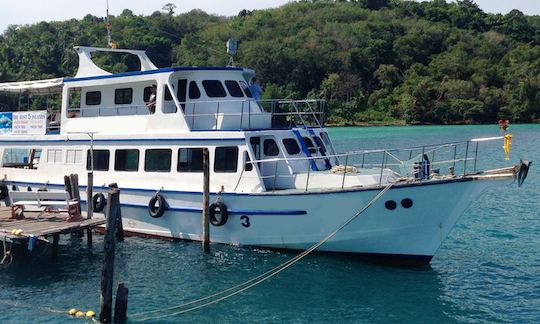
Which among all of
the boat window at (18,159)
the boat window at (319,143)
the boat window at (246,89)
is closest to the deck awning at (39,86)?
the boat window at (18,159)

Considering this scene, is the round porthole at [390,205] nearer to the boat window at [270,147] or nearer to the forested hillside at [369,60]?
the boat window at [270,147]

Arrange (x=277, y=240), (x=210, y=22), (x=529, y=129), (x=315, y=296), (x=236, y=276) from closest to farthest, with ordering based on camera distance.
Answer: (x=315, y=296), (x=236, y=276), (x=277, y=240), (x=529, y=129), (x=210, y=22)

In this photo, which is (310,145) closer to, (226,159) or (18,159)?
(226,159)

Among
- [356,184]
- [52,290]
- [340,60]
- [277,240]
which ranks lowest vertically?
[52,290]

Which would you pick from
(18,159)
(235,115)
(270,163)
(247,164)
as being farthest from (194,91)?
(18,159)

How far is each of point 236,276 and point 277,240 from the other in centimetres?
192

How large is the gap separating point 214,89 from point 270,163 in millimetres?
3383

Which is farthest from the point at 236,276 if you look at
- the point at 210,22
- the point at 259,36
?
the point at 210,22

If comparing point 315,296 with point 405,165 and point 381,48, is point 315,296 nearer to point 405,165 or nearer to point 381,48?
point 405,165

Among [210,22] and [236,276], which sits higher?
[210,22]

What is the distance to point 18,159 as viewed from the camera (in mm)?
26344

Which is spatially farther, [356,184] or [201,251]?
[201,251]

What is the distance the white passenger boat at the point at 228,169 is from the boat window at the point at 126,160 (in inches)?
1.5

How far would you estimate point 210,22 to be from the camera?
504 feet
